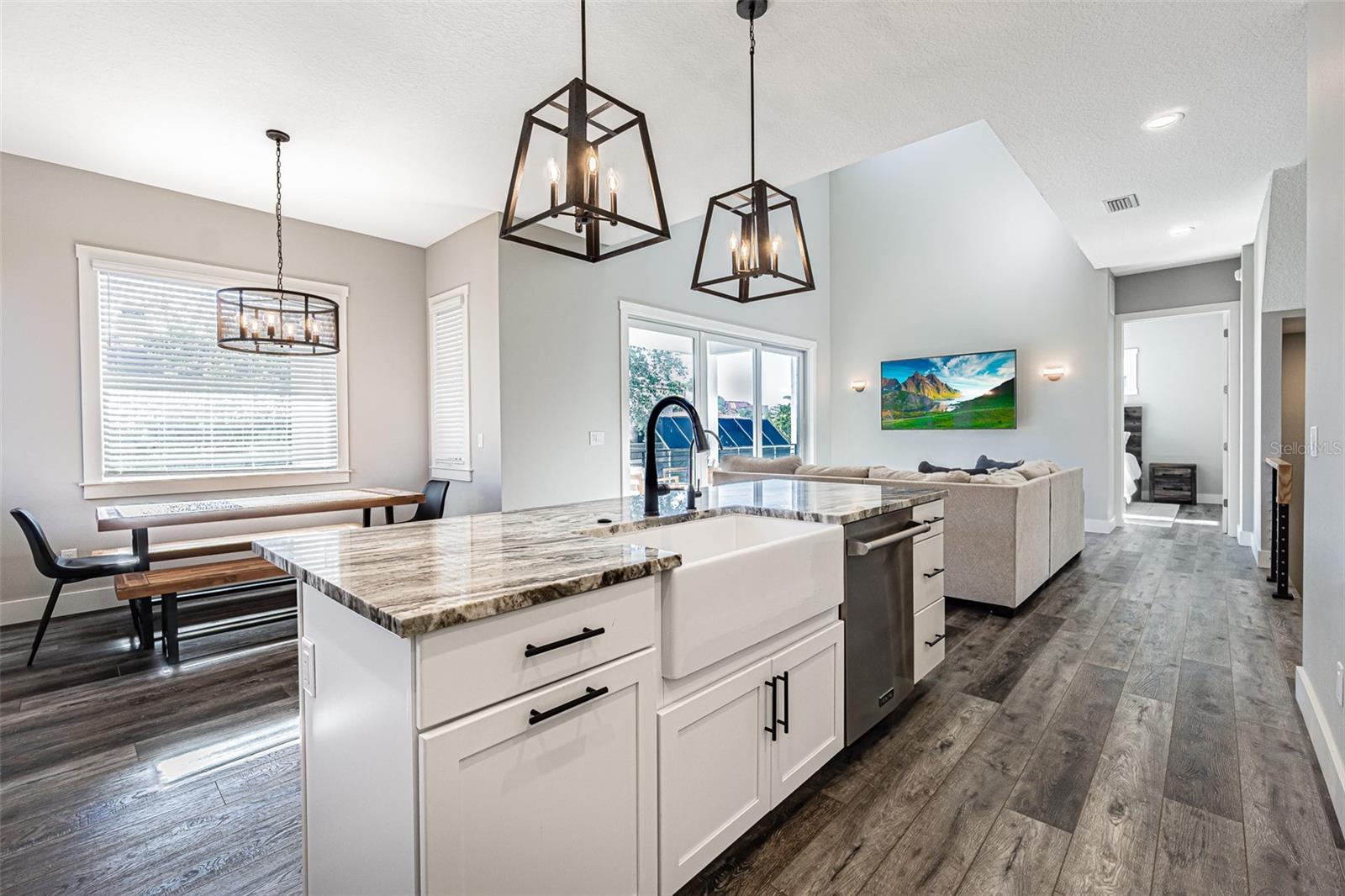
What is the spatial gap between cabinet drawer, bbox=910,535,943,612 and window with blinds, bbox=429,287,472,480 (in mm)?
3535

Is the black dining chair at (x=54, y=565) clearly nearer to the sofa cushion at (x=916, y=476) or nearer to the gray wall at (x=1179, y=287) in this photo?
the sofa cushion at (x=916, y=476)

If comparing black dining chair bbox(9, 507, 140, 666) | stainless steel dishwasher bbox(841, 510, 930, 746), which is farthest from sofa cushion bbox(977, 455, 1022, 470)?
black dining chair bbox(9, 507, 140, 666)

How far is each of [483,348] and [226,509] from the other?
1960mm

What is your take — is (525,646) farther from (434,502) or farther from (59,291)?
(59,291)

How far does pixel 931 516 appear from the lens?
2463 millimetres

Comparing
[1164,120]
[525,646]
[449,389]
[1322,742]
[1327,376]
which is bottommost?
[1322,742]

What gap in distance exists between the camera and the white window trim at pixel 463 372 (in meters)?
4.78

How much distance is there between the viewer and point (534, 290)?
4.70 metres

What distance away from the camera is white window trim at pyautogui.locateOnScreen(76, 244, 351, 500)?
3.76m

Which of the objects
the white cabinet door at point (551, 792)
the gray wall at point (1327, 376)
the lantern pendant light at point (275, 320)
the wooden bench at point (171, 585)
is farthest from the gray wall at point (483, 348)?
the gray wall at point (1327, 376)

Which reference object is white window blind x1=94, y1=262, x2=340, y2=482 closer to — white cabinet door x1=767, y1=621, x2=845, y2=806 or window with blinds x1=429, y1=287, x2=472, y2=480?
window with blinds x1=429, y1=287, x2=472, y2=480

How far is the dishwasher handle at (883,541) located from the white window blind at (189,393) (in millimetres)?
4366

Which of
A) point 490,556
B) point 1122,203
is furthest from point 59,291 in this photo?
point 1122,203

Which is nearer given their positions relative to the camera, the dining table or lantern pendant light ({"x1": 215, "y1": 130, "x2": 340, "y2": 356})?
the dining table
